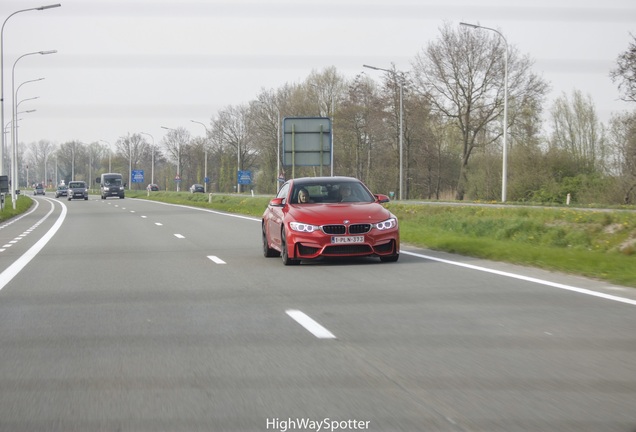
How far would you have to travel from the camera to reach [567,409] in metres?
4.97

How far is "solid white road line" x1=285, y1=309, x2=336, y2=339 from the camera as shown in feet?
24.7

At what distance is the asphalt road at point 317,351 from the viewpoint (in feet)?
16.1

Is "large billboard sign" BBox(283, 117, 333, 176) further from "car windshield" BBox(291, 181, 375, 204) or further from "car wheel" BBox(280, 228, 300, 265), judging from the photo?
"car wheel" BBox(280, 228, 300, 265)

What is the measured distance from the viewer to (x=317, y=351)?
6.82 metres

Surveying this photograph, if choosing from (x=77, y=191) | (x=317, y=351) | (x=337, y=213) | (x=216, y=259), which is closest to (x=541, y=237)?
(x=337, y=213)

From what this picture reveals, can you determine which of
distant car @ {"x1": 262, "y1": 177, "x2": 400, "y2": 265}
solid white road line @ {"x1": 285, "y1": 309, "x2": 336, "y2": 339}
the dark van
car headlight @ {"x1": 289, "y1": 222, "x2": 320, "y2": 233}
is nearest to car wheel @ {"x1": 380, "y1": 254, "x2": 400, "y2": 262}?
distant car @ {"x1": 262, "y1": 177, "x2": 400, "y2": 265}

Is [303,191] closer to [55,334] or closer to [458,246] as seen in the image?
[458,246]

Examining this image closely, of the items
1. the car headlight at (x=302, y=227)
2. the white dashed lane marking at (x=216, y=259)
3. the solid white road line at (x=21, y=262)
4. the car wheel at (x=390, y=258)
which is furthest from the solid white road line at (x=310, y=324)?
the white dashed lane marking at (x=216, y=259)

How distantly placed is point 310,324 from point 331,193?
7.39 meters

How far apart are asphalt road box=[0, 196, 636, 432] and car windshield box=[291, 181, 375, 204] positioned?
2.41 m

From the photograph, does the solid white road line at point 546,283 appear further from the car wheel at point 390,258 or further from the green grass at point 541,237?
the green grass at point 541,237

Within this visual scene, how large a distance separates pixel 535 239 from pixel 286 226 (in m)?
9.53

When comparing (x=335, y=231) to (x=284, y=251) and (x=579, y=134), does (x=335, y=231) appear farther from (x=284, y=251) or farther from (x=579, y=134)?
(x=579, y=134)

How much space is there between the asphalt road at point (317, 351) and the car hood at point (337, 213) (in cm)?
117
